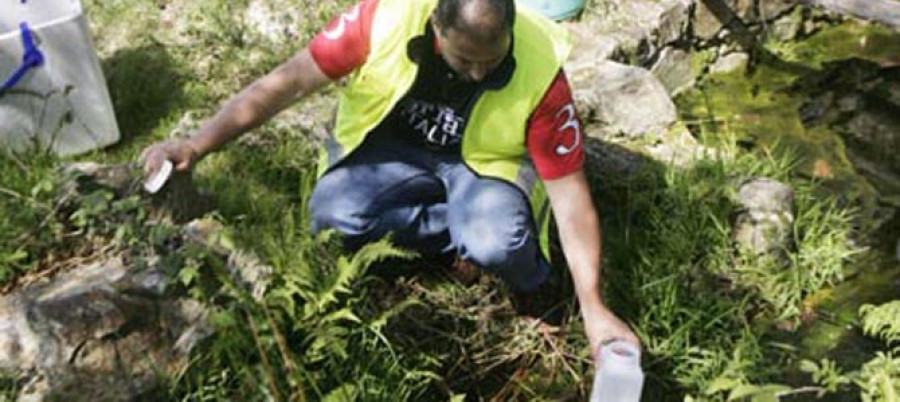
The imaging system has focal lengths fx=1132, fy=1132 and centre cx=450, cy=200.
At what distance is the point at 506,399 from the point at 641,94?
A: 6.19 ft

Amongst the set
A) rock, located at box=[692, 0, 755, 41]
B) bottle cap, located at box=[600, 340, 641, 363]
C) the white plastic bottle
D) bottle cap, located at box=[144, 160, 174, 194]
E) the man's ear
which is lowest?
rock, located at box=[692, 0, 755, 41]

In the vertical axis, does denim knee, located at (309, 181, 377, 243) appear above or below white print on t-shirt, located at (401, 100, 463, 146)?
below

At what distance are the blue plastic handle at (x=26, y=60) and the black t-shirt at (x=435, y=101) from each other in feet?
4.78

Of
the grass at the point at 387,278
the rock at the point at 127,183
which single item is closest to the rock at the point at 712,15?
the grass at the point at 387,278

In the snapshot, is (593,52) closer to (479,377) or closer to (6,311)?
(479,377)

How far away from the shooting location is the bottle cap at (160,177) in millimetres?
3020

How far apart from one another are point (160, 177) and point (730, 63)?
377cm

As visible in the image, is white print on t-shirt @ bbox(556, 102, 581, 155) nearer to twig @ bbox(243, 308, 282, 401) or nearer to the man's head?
the man's head

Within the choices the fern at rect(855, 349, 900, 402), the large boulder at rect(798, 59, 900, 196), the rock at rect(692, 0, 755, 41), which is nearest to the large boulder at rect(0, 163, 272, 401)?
the fern at rect(855, 349, 900, 402)

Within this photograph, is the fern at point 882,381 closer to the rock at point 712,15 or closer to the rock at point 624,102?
the rock at point 624,102

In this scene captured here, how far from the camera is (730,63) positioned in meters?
5.98

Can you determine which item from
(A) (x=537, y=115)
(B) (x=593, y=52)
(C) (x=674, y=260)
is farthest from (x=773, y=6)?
(A) (x=537, y=115)

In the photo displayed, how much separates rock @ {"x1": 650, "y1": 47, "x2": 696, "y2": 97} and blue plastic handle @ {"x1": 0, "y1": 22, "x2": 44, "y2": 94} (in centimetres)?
287

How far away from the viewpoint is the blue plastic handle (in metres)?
4.07
